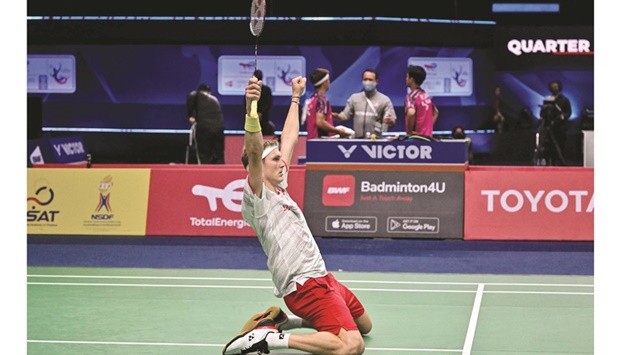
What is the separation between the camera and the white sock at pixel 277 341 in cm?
618

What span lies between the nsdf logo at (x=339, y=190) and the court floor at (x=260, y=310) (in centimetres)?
227

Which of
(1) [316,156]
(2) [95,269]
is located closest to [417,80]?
(1) [316,156]

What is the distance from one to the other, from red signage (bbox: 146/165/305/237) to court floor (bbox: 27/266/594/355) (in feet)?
7.10

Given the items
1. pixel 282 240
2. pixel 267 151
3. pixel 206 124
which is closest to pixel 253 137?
pixel 267 151

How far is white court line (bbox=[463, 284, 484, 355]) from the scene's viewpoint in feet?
22.1

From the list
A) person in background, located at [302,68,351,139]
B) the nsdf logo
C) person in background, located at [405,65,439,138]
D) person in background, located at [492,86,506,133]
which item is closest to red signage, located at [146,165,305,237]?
the nsdf logo

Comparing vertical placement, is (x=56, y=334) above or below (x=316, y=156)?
below

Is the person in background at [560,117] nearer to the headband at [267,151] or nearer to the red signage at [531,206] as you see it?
the red signage at [531,206]

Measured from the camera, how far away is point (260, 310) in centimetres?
805

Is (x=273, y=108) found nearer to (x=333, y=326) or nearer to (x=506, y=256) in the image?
(x=506, y=256)

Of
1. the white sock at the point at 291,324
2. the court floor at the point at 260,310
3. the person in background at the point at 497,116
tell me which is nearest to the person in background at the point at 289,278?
the white sock at the point at 291,324

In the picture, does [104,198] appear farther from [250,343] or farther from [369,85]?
[250,343]
